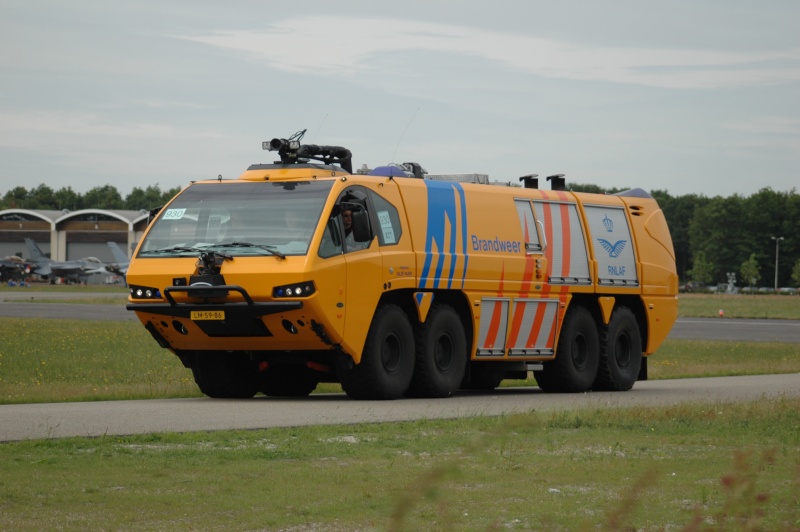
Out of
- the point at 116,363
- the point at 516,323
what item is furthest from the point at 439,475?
the point at 116,363

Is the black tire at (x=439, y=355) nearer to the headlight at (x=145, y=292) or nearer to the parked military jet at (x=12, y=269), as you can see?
the headlight at (x=145, y=292)

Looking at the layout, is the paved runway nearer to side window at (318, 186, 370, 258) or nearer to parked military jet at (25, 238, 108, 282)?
side window at (318, 186, 370, 258)

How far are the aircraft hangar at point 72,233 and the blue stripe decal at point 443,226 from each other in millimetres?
135784

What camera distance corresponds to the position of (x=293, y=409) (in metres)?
15.3

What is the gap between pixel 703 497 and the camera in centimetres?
863

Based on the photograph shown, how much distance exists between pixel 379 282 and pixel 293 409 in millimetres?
2193

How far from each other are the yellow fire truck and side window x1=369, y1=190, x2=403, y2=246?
0.9 inches

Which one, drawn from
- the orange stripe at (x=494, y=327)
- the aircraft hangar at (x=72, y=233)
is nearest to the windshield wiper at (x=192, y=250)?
the orange stripe at (x=494, y=327)

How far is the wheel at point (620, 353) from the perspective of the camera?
20922mm

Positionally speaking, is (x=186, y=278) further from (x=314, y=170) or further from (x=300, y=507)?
(x=300, y=507)

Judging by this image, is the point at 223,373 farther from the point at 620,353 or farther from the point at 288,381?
the point at 620,353

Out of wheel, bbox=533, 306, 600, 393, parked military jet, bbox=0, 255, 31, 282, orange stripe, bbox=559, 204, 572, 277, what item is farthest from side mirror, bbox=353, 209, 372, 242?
parked military jet, bbox=0, 255, 31, 282

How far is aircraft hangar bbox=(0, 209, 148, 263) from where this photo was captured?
5999 inches

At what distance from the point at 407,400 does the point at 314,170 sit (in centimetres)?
300
